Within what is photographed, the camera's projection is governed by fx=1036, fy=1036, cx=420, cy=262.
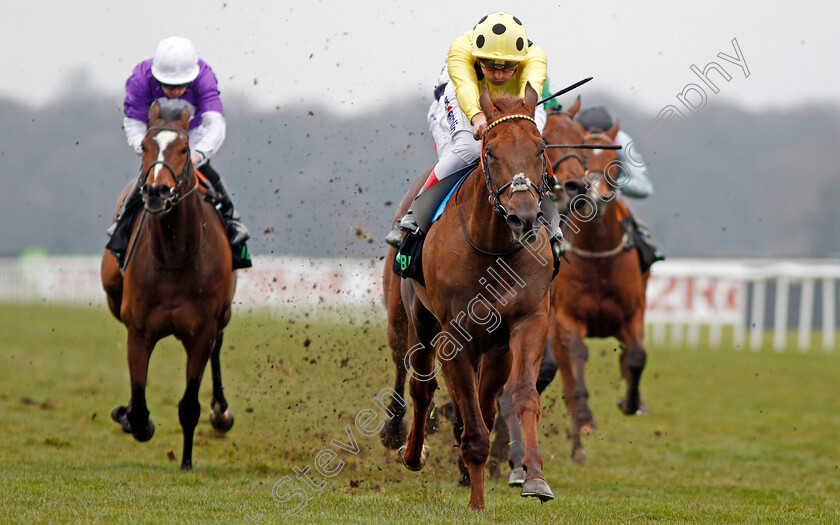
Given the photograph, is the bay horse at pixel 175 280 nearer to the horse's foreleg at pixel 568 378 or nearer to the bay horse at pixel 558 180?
the bay horse at pixel 558 180

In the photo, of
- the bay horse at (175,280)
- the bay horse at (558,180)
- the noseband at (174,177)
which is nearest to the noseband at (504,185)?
the bay horse at (558,180)

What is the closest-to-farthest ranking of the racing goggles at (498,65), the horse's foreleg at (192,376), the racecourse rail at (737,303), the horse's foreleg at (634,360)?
the racing goggles at (498,65) → the horse's foreleg at (192,376) → the horse's foreleg at (634,360) → the racecourse rail at (737,303)

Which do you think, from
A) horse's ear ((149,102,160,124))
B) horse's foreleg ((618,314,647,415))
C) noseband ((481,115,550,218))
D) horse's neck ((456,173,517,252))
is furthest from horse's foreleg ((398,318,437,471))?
horse's foreleg ((618,314,647,415))

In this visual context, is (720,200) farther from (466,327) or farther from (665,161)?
(466,327)

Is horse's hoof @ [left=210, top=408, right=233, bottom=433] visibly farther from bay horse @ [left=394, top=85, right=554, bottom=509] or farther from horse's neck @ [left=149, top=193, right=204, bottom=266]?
bay horse @ [left=394, top=85, right=554, bottom=509]

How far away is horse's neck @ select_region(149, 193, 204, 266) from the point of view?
676cm

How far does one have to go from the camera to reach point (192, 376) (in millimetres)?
7062

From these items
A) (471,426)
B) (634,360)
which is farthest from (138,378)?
(634,360)

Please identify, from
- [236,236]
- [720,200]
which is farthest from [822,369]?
[720,200]

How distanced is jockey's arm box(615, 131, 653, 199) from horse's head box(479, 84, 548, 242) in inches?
161

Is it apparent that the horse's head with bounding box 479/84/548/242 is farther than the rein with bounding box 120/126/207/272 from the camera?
No

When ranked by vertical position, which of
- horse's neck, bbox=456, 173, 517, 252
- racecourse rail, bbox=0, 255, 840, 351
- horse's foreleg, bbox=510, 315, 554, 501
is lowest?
racecourse rail, bbox=0, 255, 840, 351

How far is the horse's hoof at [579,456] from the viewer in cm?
804

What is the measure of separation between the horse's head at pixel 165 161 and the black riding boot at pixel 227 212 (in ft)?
2.78
